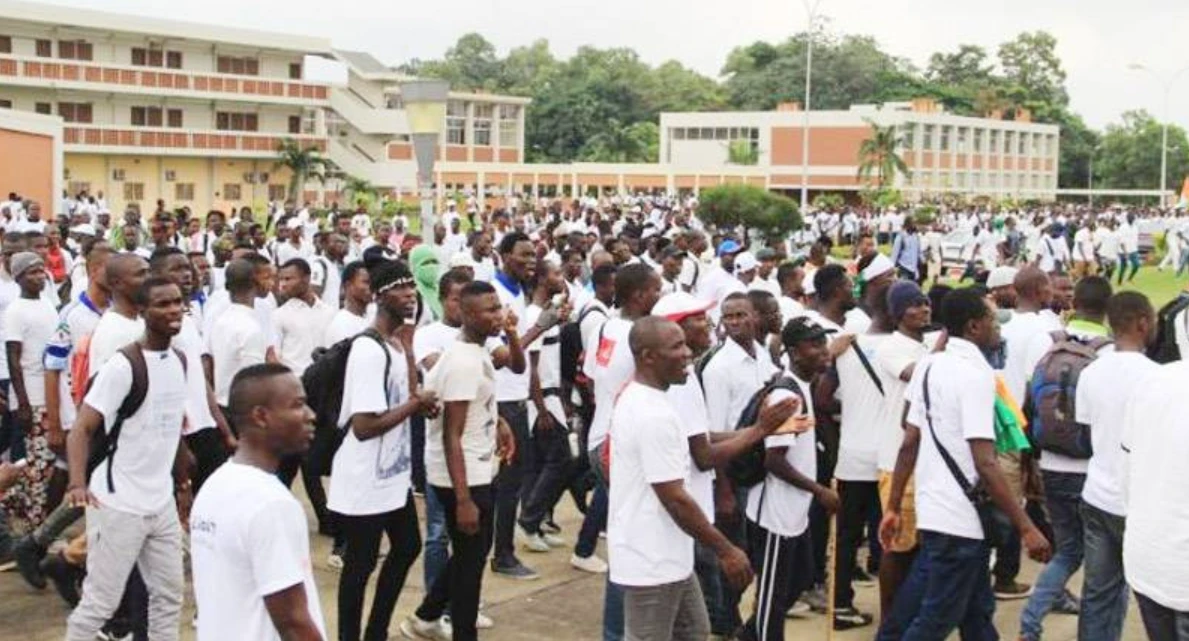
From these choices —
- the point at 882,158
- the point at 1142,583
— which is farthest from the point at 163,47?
the point at 1142,583

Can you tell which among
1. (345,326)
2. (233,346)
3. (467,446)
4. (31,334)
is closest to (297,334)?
(233,346)

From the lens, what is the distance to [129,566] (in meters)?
5.91

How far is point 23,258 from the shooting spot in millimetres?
8594

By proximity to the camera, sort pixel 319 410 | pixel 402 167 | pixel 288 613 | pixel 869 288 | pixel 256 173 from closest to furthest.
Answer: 1. pixel 288 613
2. pixel 319 410
3. pixel 869 288
4. pixel 256 173
5. pixel 402 167

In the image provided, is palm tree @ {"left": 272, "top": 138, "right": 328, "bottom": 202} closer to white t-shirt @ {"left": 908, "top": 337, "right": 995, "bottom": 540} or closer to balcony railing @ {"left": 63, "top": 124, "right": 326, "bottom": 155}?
balcony railing @ {"left": 63, "top": 124, "right": 326, "bottom": 155}

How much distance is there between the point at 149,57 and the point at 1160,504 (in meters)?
48.6

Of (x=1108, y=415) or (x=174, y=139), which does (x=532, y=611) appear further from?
(x=174, y=139)

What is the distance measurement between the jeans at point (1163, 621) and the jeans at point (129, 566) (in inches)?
147

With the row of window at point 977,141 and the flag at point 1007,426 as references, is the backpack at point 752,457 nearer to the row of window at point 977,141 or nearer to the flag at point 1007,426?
the flag at point 1007,426

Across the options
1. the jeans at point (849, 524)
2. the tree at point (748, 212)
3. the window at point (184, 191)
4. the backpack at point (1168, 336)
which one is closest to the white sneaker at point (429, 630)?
the jeans at point (849, 524)

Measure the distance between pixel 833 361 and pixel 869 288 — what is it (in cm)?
135

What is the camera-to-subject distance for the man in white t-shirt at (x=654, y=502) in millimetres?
5180

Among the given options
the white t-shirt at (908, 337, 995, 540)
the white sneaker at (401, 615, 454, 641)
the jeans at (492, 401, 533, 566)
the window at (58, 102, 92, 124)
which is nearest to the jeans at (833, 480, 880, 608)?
the white t-shirt at (908, 337, 995, 540)

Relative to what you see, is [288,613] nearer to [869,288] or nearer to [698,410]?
[698,410]
